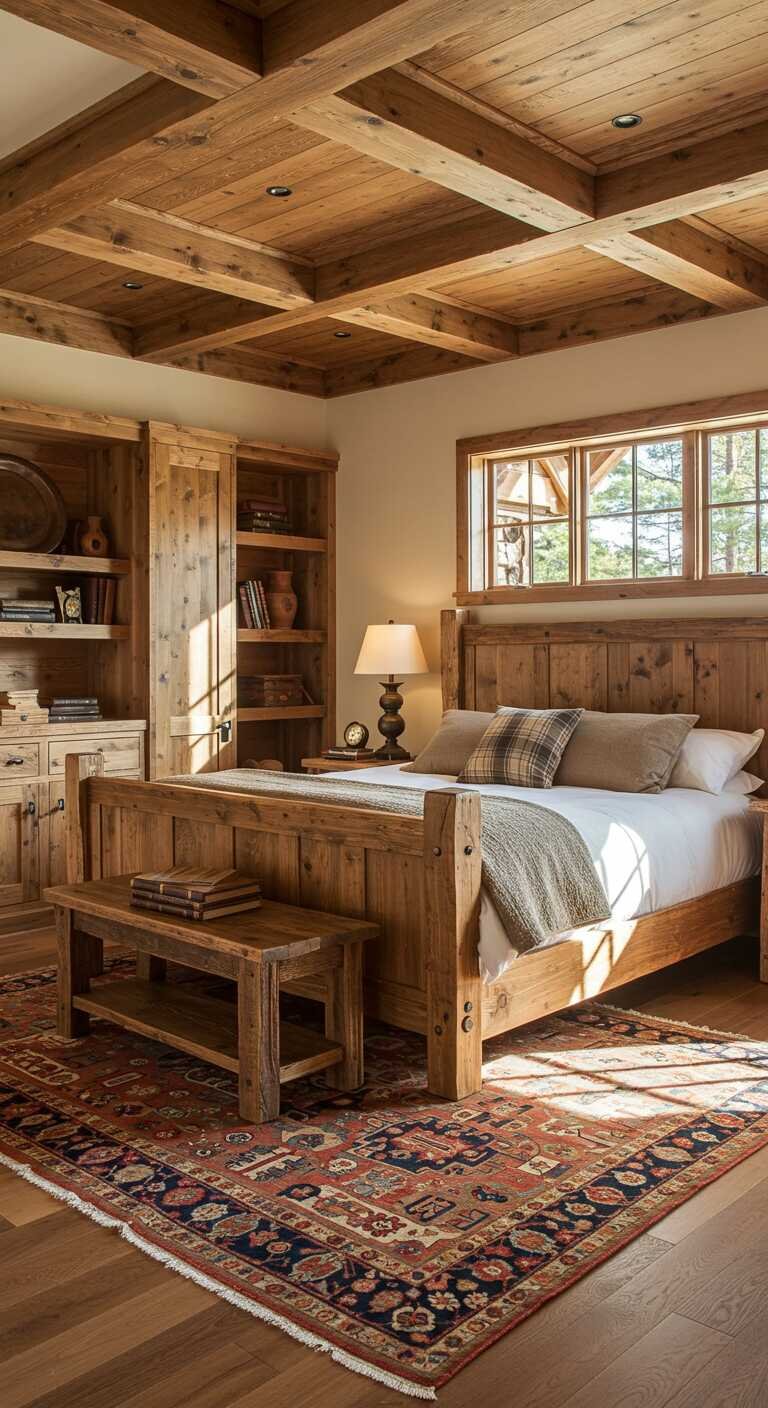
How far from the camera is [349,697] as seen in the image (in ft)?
21.5

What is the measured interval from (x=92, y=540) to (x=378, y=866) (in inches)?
114

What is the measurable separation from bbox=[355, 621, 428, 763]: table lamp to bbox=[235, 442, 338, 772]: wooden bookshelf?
648 millimetres

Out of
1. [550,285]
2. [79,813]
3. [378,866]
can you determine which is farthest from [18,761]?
[550,285]

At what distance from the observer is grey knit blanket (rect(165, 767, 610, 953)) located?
3061mm

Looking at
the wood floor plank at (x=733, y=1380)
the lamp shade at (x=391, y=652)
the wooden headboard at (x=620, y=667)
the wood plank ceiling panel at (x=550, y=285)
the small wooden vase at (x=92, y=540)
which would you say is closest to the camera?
the wood floor plank at (x=733, y=1380)

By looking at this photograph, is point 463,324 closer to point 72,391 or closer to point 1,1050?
point 72,391

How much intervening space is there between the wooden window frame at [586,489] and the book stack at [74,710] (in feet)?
6.26

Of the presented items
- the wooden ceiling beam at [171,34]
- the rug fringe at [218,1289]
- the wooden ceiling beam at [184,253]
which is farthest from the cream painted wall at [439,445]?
the rug fringe at [218,1289]

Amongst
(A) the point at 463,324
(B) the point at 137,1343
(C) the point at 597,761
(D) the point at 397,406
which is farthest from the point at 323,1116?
(D) the point at 397,406

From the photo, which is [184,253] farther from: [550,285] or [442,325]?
[550,285]

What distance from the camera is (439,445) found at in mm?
6016

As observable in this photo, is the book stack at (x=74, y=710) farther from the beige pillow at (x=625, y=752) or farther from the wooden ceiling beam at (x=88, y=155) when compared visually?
the beige pillow at (x=625, y=752)

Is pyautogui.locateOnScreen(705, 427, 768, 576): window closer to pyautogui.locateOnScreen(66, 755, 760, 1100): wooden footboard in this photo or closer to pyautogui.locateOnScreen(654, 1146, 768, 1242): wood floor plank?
pyautogui.locateOnScreen(66, 755, 760, 1100): wooden footboard

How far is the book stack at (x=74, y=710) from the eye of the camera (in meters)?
5.27
